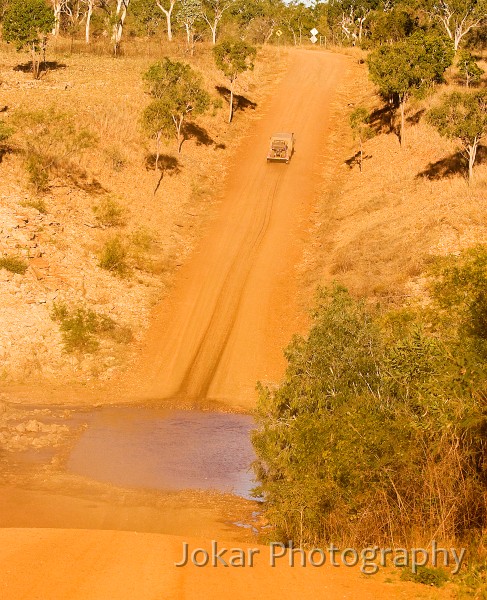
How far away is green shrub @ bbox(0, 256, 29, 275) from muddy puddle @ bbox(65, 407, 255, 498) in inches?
369

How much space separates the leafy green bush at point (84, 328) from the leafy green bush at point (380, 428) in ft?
41.4

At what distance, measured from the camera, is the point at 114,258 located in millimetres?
34562

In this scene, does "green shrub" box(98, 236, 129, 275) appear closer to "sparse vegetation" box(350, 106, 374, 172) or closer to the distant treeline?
"sparse vegetation" box(350, 106, 374, 172)

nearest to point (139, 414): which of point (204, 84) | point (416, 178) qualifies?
point (416, 178)

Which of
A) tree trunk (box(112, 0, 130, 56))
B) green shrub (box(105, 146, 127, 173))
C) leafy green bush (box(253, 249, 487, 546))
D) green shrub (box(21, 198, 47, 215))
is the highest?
tree trunk (box(112, 0, 130, 56))

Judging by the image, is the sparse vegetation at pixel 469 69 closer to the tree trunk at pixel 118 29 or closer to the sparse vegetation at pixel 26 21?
the tree trunk at pixel 118 29

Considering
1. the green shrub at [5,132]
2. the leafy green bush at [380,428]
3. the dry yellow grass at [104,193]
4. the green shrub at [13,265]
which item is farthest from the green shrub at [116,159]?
the leafy green bush at [380,428]

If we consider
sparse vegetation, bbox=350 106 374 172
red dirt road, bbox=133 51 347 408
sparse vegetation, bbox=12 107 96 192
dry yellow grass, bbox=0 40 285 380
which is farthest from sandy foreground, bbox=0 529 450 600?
sparse vegetation, bbox=350 106 374 172

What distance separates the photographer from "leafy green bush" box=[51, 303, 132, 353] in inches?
1128

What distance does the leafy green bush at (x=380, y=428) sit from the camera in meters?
12.6

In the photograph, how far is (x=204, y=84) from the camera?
58188 mm

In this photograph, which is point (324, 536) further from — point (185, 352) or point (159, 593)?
point (185, 352)

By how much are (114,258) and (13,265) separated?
4.58m

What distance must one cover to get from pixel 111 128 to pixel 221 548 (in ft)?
125
